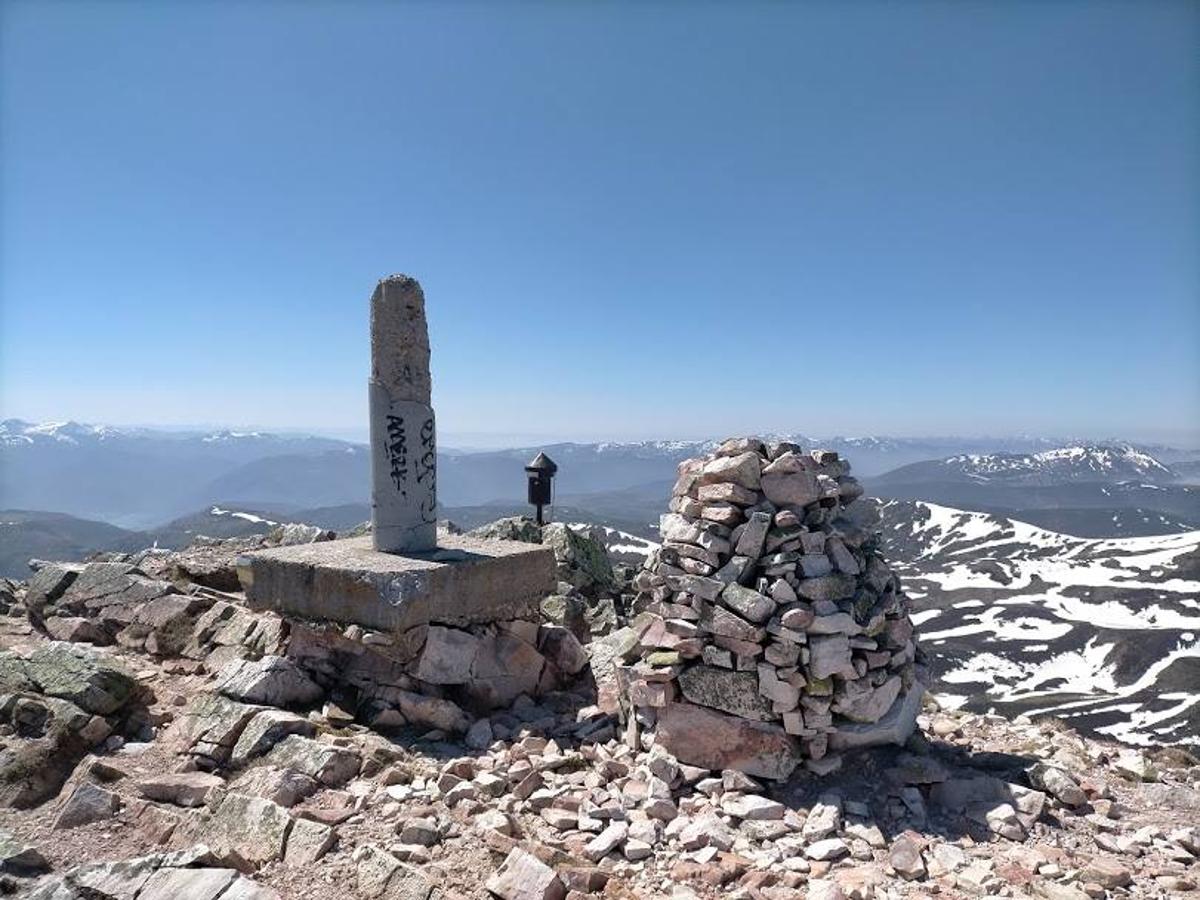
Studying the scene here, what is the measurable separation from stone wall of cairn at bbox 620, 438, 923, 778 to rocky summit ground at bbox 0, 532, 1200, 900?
0.38 meters

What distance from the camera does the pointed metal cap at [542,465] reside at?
18125mm

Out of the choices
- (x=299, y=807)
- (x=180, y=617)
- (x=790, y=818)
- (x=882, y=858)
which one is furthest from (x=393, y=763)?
(x=180, y=617)

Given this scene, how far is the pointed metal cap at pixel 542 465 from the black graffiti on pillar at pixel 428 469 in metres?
6.81

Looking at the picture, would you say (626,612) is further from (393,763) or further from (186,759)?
(186,759)

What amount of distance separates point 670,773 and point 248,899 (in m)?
4.17

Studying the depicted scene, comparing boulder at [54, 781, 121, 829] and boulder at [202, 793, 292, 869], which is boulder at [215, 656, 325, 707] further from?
boulder at [202, 793, 292, 869]

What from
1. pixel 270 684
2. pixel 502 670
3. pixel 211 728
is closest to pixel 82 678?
pixel 211 728

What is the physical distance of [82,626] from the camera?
1177 centimetres

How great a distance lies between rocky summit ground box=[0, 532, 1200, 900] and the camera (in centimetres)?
578

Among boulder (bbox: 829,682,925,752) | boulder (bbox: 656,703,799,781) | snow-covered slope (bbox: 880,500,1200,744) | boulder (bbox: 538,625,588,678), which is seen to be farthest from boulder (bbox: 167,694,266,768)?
snow-covered slope (bbox: 880,500,1200,744)

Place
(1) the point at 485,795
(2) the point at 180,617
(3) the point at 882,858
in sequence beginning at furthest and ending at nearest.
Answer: (2) the point at 180,617 → (1) the point at 485,795 → (3) the point at 882,858

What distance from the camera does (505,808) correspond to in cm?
707

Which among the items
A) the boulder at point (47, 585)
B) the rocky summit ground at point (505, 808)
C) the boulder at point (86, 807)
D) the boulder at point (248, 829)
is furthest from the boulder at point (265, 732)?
the boulder at point (47, 585)

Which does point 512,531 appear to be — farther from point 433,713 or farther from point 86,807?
point 86,807
